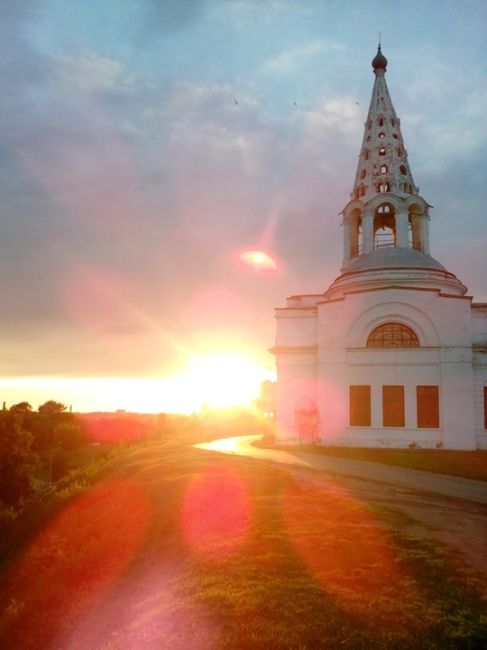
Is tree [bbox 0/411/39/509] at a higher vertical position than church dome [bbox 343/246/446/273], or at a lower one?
lower

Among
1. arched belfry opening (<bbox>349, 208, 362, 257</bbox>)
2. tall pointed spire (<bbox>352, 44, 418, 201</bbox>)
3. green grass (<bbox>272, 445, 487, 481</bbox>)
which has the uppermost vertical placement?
tall pointed spire (<bbox>352, 44, 418, 201</bbox>)

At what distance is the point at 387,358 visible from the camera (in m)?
30.2

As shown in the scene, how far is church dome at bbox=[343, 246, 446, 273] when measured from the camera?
109 feet

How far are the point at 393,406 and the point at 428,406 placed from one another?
1873mm

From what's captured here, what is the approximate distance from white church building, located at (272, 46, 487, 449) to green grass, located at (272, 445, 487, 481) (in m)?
1.87

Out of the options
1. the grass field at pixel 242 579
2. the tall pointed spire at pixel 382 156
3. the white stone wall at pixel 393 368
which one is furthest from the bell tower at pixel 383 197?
the grass field at pixel 242 579

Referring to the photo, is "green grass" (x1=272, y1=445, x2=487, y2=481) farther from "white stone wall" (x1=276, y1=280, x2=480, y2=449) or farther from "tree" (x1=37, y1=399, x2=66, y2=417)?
"tree" (x1=37, y1=399, x2=66, y2=417)

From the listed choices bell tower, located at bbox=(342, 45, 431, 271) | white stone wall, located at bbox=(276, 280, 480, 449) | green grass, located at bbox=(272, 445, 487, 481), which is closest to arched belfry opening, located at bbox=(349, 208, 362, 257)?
bell tower, located at bbox=(342, 45, 431, 271)

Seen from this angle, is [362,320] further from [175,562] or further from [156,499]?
[175,562]

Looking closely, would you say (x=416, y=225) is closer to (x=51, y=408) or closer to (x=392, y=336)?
(x=392, y=336)

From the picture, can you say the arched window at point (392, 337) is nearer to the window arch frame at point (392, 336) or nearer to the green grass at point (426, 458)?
the window arch frame at point (392, 336)

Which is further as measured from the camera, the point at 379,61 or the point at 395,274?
the point at 379,61

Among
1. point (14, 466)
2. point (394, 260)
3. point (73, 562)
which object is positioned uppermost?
point (394, 260)

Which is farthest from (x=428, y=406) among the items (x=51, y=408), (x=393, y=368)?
(x=51, y=408)
